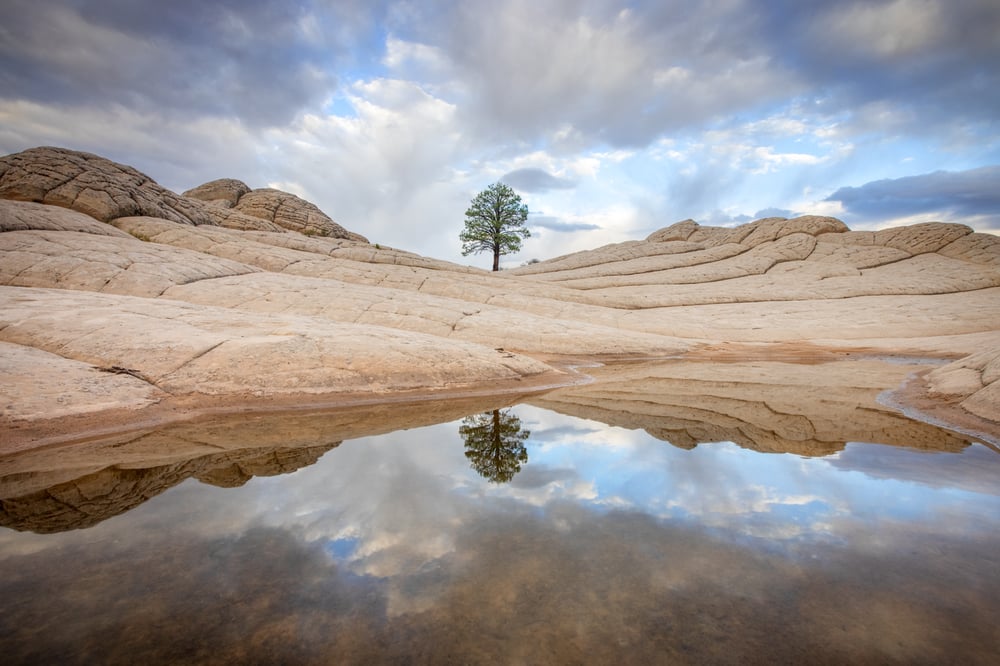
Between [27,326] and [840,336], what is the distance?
35.2m

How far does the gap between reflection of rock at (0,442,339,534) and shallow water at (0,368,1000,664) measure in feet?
0.12

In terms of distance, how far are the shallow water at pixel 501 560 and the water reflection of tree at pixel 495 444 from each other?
0.09m

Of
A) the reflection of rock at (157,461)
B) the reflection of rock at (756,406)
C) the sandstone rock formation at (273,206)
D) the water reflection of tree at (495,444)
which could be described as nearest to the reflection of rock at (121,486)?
the reflection of rock at (157,461)

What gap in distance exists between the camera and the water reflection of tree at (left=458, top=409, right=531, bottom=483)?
21.9 ft

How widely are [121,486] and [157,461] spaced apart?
0.92 metres

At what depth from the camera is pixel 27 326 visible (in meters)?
10.8

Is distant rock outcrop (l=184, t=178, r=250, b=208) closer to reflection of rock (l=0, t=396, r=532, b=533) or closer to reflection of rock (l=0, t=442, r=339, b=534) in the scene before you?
reflection of rock (l=0, t=396, r=532, b=533)

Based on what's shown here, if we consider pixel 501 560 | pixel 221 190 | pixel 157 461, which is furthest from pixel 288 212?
pixel 501 560

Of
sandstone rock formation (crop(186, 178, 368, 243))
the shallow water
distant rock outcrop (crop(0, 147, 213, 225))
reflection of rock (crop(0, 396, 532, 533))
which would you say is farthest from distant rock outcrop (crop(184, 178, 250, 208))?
the shallow water

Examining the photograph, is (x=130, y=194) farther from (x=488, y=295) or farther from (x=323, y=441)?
(x=323, y=441)

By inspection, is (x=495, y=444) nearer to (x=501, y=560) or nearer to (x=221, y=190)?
(x=501, y=560)

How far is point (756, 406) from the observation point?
36.1ft

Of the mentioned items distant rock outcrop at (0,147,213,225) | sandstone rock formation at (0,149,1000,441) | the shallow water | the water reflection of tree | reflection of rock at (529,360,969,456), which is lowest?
the shallow water

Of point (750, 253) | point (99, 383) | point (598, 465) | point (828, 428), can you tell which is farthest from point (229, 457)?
point (750, 253)
